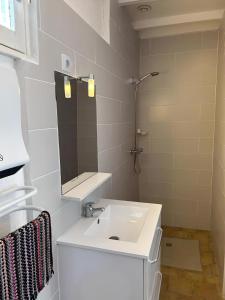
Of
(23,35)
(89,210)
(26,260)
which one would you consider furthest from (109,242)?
(23,35)

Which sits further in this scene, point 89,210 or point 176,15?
point 176,15

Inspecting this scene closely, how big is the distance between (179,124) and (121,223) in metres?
1.80

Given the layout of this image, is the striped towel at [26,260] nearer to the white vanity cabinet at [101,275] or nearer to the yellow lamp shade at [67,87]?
the white vanity cabinet at [101,275]

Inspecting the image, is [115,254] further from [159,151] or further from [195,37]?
[195,37]

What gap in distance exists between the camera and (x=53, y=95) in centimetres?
122

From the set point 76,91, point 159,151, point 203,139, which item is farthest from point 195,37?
point 76,91

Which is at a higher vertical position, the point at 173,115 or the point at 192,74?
the point at 192,74

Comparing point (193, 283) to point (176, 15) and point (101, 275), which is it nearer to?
point (101, 275)

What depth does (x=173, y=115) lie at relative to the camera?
121 inches

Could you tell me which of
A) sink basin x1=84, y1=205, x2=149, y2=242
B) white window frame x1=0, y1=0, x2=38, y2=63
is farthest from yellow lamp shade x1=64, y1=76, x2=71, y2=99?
sink basin x1=84, y1=205, x2=149, y2=242

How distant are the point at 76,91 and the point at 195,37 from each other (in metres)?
2.11

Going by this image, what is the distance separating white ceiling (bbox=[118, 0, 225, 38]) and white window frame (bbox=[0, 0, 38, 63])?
150 centimetres

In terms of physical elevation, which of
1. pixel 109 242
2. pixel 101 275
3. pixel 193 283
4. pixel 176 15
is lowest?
pixel 193 283

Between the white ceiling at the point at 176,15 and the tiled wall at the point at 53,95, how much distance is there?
0.31 meters
